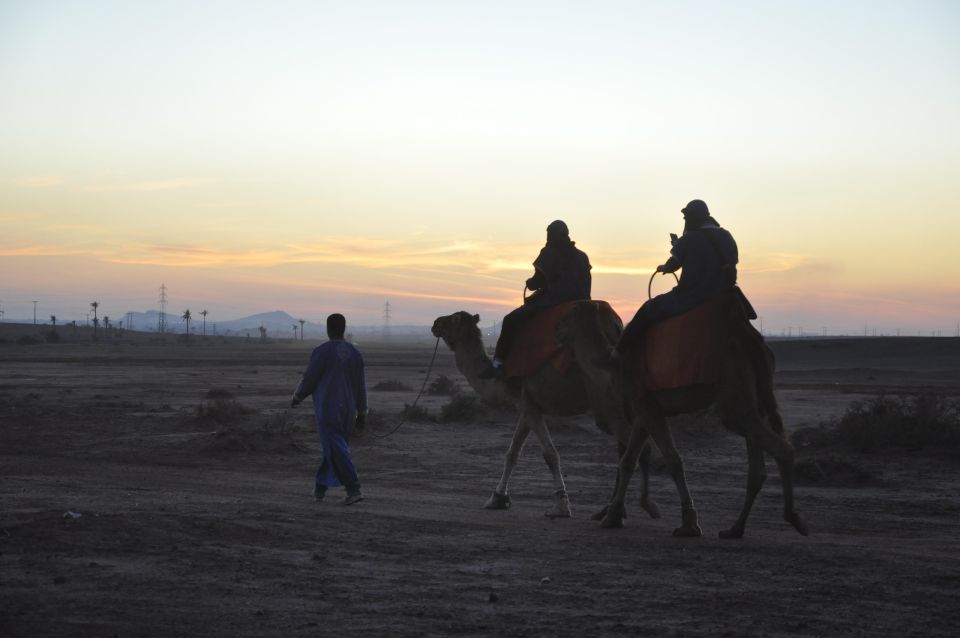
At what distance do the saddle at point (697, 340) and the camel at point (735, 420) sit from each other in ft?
0.29

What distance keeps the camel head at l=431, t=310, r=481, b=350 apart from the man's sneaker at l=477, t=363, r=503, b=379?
0.64 m

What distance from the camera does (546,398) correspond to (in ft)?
42.9

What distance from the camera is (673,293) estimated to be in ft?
36.8

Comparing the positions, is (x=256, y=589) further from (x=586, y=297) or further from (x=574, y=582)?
(x=586, y=297)

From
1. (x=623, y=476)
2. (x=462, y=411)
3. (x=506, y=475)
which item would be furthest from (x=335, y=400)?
(x=462, y=411)

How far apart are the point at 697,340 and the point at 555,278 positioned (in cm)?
317

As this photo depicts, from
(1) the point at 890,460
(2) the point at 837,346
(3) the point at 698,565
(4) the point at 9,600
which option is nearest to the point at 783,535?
(3) the point at 698,565

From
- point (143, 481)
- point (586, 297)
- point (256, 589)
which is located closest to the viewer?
point (256, 589)

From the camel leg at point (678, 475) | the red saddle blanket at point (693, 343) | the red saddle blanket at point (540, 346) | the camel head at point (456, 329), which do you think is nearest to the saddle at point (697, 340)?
the red saddle blanket at point (693, 343)

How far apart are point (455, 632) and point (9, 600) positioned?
9.98ft

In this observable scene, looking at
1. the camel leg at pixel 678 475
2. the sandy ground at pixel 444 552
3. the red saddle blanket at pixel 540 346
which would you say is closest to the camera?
the sandy ground at pixel 444 552

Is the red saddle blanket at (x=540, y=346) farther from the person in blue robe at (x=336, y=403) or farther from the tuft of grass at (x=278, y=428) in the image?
the tuft of grass at (x=278, y=428)

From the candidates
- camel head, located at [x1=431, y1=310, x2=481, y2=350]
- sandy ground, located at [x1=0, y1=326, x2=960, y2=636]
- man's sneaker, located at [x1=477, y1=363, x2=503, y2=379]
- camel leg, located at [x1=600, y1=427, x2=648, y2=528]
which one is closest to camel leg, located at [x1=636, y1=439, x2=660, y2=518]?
sandy ground, located at [x1=0, y1=326, x2=960, y2=636]

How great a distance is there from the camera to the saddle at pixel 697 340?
417 inches
